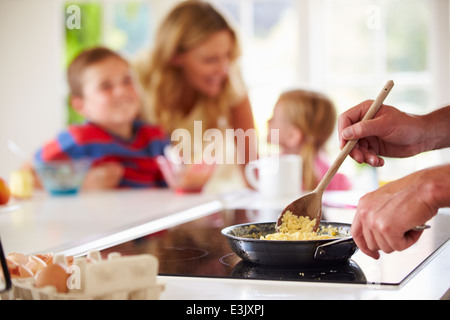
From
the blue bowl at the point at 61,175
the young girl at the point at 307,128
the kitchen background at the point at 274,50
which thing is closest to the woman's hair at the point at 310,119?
the young girl at the point at 307,128

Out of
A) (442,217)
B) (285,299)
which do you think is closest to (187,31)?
(442,217)

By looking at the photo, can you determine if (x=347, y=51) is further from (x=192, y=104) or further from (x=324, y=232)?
(x=324, y=232)

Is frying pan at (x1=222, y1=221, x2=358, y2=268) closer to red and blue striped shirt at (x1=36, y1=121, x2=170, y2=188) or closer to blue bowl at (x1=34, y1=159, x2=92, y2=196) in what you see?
blue bowl at (x1=34, y1=159, x2=92, y2=196)

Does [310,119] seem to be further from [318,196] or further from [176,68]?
[318,196]

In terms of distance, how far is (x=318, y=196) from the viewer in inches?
38.5

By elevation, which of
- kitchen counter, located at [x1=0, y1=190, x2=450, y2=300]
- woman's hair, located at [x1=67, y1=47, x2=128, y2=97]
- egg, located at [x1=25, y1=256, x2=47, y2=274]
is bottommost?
kitchen counter, located at [x1=0, y1=190, x2=450, y2=300]

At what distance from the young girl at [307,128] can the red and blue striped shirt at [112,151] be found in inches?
20.6

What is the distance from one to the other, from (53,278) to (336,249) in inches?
14.6

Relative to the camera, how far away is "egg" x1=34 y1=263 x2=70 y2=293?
67 centimetres

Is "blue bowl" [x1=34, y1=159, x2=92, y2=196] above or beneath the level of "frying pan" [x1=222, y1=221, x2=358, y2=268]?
beneath

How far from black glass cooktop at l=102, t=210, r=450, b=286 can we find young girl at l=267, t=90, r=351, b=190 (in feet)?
4.16

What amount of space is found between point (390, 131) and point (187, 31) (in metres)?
2.09

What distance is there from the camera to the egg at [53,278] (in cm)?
67

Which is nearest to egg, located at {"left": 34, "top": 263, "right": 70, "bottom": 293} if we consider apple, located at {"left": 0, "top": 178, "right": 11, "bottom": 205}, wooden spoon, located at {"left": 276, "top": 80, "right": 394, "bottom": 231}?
wooden spoon, located at {"left": 276, "top": 80, "right": 394, "bottom": 231}
